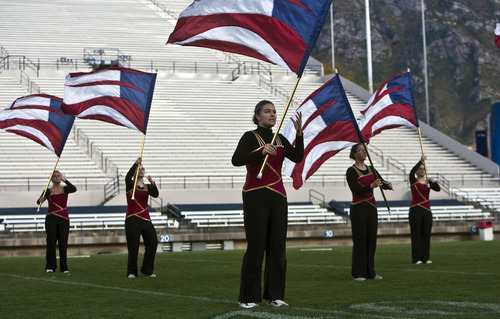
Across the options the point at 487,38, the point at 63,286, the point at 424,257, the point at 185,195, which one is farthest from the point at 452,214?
the point at 487,38

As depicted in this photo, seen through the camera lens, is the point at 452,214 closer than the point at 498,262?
No

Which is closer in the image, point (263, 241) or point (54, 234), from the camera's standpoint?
point (263, 241)

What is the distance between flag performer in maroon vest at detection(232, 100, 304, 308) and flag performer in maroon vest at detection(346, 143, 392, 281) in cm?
300

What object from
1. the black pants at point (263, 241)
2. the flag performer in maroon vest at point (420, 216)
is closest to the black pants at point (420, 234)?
the flag performer in maroon vest at point (420, 216)

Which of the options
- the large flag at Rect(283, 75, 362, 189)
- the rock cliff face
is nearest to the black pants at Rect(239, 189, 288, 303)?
the large flag at Rect(283, 75, 362, 189)

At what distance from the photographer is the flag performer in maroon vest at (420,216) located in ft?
43.4

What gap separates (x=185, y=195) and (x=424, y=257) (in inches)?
566

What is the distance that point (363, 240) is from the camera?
10.2 metres

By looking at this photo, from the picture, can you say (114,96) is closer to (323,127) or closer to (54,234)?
(54,234)

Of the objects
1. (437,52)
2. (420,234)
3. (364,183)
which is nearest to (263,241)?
(364,183)

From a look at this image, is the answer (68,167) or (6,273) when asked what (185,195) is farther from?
(6,273)

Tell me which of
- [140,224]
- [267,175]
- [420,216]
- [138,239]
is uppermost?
[267,175]

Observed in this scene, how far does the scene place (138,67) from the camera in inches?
1489

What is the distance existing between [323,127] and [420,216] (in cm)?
283
